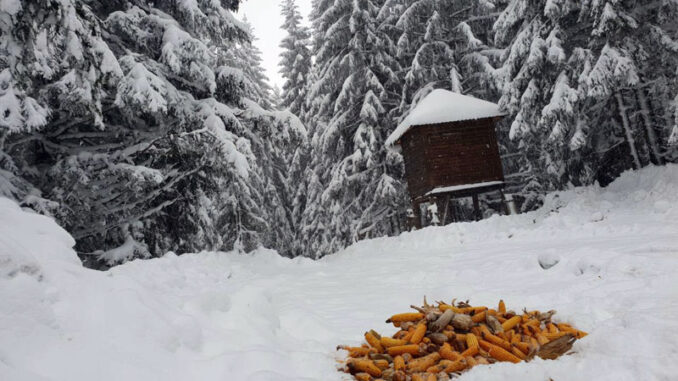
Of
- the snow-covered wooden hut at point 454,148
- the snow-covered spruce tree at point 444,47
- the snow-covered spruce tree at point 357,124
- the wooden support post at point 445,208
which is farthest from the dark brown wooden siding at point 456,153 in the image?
the snow-covered spruce tree at point 444,47

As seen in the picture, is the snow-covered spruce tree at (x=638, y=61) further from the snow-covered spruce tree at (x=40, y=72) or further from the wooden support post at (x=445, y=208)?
the snow-covered spruce tree at (x=40, y=72)

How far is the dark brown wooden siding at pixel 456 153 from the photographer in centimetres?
1600

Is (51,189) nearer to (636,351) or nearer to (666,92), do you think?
(636,351)

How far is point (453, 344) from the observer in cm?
326

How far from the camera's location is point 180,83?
11695mm

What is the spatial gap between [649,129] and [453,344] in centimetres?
1302

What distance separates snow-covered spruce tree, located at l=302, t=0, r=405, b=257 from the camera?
20.5 m

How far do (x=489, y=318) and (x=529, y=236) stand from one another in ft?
25.4

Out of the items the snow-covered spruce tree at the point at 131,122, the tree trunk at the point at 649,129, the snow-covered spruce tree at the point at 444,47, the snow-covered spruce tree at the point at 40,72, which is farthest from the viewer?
the snow-covered spruce tree at the point at 444,47

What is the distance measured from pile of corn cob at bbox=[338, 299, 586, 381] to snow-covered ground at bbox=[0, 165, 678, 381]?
6.2 inches

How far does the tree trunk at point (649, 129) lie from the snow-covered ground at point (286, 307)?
4.52 metres

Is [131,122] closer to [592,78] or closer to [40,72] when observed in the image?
[40,72]

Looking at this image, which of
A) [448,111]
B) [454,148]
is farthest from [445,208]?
[448,111]

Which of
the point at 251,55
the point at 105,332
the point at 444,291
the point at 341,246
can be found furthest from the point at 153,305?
the point at 251,55
